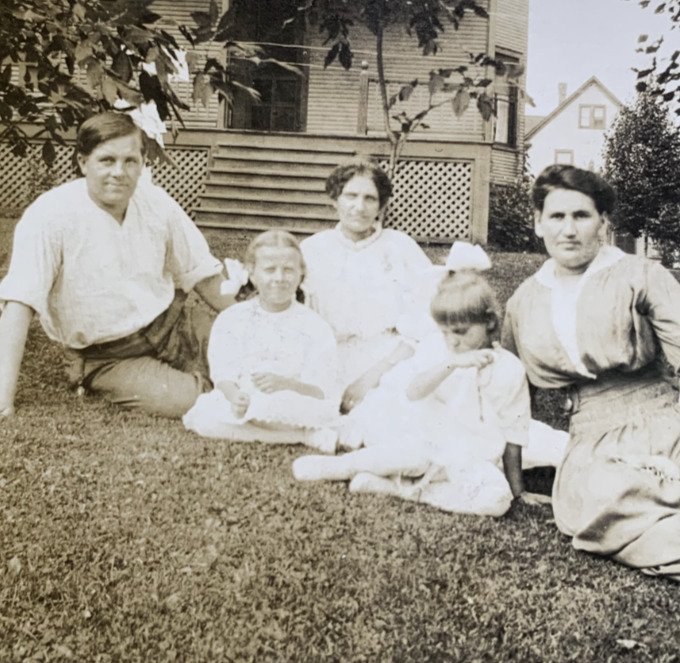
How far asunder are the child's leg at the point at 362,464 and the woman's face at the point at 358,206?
159 centimetres

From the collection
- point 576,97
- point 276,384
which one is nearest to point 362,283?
point 276,384

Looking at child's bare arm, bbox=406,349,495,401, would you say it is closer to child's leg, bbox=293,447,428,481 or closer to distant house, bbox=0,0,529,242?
child's leg, bbox=293,447,428,481

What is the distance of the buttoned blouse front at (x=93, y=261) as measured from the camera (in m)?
4.38

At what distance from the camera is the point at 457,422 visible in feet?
12.0

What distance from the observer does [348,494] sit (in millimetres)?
3449

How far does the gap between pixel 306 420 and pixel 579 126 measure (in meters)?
26.1

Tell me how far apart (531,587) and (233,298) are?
2.78m

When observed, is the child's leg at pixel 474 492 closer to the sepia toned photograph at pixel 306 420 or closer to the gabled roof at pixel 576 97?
the sepia toned photograph at pixel 306 420

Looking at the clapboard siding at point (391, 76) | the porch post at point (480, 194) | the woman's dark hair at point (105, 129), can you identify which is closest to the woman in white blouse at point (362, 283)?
the woman's dark hair at point (105, 129)

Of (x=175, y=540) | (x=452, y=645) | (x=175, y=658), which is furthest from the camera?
(x=175, y=540)

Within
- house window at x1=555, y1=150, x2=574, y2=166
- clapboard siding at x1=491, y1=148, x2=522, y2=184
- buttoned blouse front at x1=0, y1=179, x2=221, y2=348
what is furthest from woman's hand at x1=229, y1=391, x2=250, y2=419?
house window at x1=555, y1=150, x2=574, y2=166

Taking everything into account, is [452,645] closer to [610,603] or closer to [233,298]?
[610,603]

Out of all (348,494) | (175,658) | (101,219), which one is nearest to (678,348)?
(348,494)

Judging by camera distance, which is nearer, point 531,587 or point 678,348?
point 531,587
